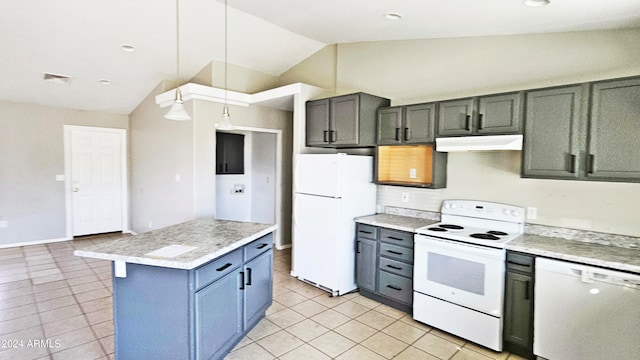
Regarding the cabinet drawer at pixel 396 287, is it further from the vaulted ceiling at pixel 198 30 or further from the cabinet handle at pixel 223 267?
the vaulted ceiling at pixel 198 30

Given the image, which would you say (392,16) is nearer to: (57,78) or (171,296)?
(171,296)

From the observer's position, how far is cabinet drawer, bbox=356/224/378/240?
143 inches

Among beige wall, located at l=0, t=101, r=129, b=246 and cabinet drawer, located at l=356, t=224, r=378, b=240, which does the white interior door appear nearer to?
beige wall, located at l=0, t=101, r=129, b=246

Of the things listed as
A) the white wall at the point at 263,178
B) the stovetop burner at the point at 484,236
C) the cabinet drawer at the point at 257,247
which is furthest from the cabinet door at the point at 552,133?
the white wall at the point at 263,178

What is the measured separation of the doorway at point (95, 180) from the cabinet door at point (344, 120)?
4.57 m

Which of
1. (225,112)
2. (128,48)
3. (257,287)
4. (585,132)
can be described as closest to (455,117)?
(585,132)

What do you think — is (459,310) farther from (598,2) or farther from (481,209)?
(598,2)

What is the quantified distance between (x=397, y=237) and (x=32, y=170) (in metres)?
5.95

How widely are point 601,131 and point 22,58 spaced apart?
6.00m

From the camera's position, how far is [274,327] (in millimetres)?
3064

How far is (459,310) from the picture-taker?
2869 mm

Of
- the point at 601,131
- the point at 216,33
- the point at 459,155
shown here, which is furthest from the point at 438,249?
the point at 216,33

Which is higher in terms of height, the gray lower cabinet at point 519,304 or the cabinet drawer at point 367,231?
the cabinet drawer at point 367,231

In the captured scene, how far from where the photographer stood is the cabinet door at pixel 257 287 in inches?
109
